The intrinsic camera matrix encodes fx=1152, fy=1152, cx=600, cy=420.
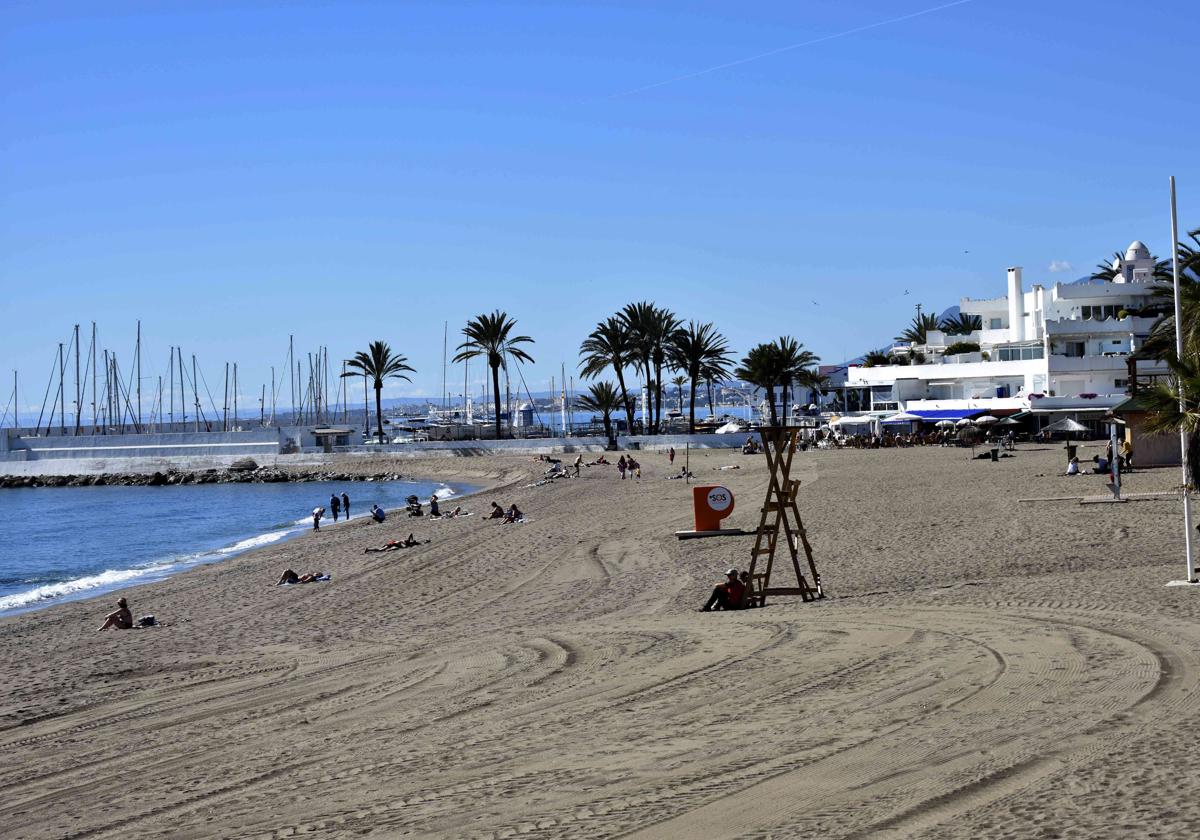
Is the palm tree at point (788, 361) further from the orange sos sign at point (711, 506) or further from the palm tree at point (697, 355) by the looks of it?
the orange sos sign at point (711, 506)

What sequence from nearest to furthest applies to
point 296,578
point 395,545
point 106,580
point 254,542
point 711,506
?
point 711,506
point 296,578
point 395,545
point 106,580
point 254,542

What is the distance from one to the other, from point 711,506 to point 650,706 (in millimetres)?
15855

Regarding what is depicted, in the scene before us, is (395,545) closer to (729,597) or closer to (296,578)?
(296,578)

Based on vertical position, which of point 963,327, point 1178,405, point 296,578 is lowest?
point 296,578

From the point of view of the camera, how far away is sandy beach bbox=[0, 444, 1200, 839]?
7.15 metres

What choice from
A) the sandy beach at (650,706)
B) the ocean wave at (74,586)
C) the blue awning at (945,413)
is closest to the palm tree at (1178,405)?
the sandy beach at (650,706)

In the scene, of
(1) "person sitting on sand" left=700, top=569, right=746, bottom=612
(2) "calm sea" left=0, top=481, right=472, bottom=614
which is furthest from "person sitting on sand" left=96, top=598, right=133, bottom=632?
(1) "person sitting on sand" left=700, top=569, right=746, bottom=612

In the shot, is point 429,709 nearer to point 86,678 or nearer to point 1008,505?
point 86,678

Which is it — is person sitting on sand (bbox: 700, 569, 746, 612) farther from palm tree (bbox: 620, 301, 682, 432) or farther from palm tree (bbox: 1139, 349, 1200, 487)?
palm tree (bbox: 620, 301, 682, 432)

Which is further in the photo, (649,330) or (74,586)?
(649,330)

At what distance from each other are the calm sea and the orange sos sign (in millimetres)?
15621

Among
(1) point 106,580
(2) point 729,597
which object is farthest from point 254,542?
(2) point 729,597

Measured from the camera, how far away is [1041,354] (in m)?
70.7

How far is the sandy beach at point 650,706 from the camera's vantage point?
7.15 meters
